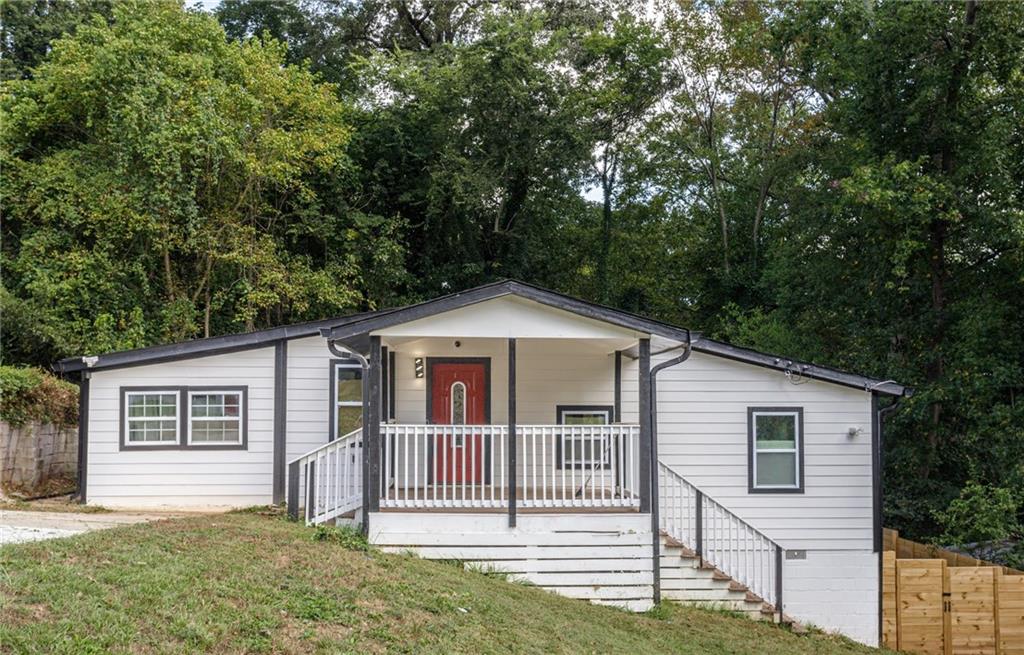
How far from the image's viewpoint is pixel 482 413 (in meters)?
13.7

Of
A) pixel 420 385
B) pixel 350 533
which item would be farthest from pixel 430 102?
pixel 350 533

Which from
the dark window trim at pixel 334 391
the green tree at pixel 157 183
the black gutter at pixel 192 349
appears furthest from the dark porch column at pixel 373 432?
the green tree at pixel 157 183

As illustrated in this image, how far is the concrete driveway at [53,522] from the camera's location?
9781 millimetres

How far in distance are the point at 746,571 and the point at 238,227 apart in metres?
14.6

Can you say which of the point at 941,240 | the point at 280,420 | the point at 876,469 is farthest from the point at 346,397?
the point at 941,240

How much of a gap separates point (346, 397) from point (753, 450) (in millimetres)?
6003

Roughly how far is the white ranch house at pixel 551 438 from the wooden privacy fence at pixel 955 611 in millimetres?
409

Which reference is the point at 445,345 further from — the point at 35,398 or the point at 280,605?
the point at 35,398

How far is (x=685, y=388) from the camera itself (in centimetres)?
1321

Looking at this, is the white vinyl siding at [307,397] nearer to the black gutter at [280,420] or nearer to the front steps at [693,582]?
the black gutter at [280,420]

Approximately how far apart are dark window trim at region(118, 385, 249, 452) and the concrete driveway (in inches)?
48.4

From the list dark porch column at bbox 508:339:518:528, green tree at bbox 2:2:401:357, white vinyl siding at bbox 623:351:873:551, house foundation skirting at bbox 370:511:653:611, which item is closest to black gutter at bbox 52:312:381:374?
dark porch column at bbox 508:339:518:528

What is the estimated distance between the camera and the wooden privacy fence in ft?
39.1

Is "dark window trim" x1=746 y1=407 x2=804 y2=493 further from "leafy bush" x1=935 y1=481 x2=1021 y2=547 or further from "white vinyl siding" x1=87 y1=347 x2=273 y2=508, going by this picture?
"white vinyl siding" x1=87 y1=347 x2=273 y2=508
